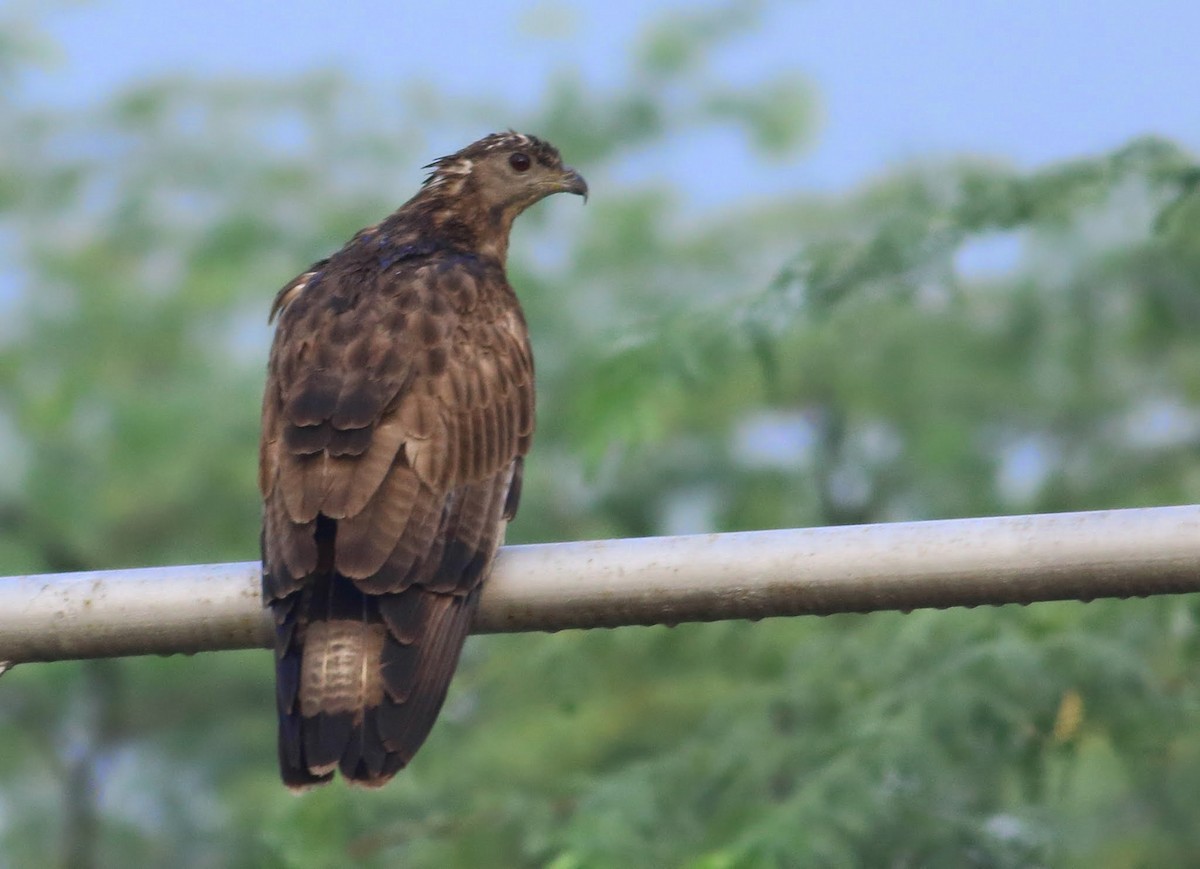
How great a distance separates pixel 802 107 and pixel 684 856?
713cm

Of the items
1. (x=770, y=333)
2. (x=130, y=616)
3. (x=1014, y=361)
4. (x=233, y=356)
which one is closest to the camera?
(x=130, y=616)

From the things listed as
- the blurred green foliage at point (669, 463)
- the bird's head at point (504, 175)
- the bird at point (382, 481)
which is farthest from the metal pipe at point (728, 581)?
the bird's head at point (504, 175)

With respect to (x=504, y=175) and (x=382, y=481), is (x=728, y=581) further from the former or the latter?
(x=504, y=175)

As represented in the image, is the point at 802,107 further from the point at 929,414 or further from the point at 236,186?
the point at 236,186

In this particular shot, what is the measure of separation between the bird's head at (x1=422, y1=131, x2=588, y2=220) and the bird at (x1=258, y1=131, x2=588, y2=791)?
490 millimetres

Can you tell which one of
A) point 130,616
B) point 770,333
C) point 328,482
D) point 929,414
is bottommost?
point 130,616

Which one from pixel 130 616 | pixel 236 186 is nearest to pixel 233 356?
pixel 236 186

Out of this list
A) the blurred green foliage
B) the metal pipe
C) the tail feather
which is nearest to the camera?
the metal pipe

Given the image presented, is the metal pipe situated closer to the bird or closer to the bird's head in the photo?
the bird

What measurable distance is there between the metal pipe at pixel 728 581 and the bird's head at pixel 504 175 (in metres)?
2.89

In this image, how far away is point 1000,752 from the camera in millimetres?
5125

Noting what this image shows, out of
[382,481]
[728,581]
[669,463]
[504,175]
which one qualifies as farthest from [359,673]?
[669,463]

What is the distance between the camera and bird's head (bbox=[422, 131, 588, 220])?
5.98m

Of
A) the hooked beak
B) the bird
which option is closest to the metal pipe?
the bird
